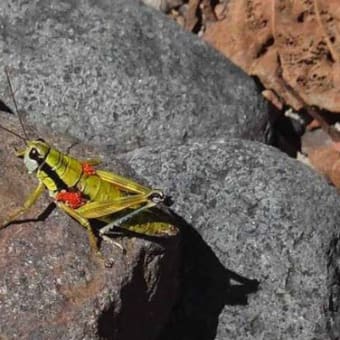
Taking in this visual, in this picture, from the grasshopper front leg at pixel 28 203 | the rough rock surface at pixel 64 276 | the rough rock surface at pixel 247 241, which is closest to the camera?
the rough rock surface at pixel 64 276

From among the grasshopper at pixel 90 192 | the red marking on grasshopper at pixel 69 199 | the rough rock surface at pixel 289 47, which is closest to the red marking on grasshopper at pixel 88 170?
the grasshopper at pixel 90 192

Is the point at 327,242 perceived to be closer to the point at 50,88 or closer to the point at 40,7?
the point at 50,88

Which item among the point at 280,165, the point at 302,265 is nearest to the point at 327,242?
the point at 302,265

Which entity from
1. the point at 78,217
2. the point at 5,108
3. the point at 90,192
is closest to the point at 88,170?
the point at 90,192

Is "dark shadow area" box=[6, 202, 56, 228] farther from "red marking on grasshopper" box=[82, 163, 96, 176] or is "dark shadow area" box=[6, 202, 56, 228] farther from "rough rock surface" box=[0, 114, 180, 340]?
"red marking on grasshopper" box=[82, 163, 96, 176]

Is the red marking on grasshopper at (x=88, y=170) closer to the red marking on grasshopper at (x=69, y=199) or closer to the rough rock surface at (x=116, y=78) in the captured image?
the red marking on grasshopper at (x=69, y=199)

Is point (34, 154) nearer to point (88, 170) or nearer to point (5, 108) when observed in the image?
point (88, 170)
